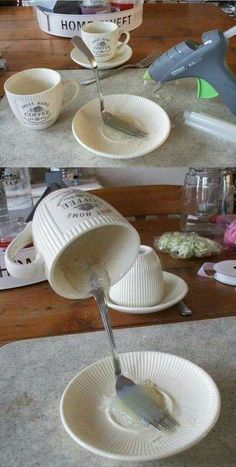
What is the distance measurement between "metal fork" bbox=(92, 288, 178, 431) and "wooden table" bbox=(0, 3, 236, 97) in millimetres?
359

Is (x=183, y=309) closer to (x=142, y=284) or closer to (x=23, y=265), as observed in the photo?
(x=142, y=284)

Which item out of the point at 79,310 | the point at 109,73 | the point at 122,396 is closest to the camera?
the point at 122,396

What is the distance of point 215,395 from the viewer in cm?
68

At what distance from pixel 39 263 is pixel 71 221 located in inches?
3.0

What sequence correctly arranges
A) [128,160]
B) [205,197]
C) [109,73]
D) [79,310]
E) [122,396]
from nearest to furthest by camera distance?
[128,160]
[122,396]
[109,73]
[79,310]
[205,197]

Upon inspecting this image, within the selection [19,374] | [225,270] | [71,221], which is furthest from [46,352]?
[225,270]

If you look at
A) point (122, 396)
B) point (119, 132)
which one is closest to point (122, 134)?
point (119, 132)

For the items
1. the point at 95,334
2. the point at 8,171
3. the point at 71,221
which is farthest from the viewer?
the point at 8,171

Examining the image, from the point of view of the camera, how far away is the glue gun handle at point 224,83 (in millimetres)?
657

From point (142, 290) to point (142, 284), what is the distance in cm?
1

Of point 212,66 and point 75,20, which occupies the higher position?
point 212,66

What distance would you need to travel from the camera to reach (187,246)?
3.58 feet

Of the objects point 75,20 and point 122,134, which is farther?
point 75,20

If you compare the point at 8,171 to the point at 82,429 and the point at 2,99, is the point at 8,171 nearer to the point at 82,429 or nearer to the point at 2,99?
the point at 2,99
